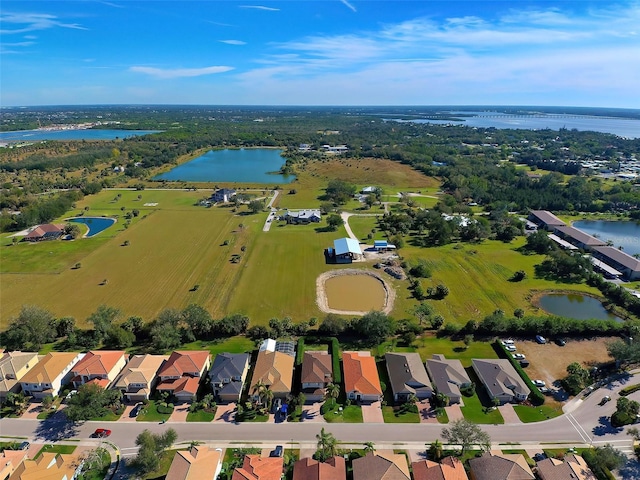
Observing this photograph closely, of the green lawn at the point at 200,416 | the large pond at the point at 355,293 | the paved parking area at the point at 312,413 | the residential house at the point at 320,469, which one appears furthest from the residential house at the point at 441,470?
the large pond at the point at 355,293

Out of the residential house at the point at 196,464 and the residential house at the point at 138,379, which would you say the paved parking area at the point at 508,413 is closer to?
the residential house at the point at 196,464

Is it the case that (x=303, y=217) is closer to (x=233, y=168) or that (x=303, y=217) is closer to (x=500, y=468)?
(x=500, y=468)

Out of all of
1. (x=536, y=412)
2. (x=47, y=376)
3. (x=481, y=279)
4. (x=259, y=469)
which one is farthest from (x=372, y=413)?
(x=481, y=279)

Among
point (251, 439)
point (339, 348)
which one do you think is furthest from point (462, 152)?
point (251, 439)

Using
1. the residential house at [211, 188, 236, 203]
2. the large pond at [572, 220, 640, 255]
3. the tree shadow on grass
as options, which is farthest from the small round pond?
the large pond at [572, 220, 640, 255]

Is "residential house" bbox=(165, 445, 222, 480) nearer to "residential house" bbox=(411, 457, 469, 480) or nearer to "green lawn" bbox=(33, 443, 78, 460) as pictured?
"green lawn" bbox=(33, 443, 78, 460)

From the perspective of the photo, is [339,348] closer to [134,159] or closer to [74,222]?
[74,222]
